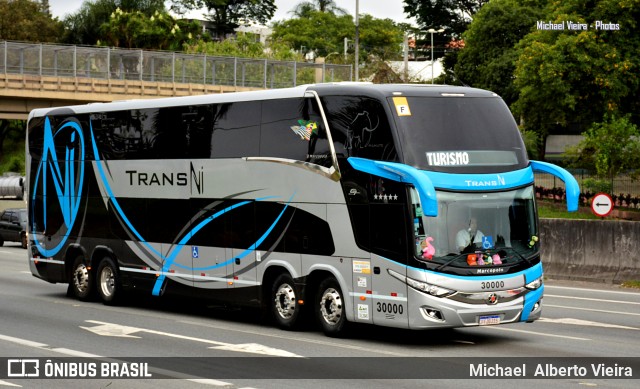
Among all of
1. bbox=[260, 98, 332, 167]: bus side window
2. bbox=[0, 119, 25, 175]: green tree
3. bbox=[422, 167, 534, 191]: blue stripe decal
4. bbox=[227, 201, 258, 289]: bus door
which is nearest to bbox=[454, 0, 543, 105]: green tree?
bbox=[0, 119, 25, 175]: green tree

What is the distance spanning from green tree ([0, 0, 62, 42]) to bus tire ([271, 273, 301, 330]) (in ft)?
269

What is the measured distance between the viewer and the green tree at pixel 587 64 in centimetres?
5938

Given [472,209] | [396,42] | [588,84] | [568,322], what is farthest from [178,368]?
[396,42]

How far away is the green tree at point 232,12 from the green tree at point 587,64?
243 ft

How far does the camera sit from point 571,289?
2538 cm

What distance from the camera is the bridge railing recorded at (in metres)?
51.4

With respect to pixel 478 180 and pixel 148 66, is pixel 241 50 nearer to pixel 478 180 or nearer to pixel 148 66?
pixel 148 66

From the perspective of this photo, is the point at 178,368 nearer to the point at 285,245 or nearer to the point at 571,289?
the point at 285,245

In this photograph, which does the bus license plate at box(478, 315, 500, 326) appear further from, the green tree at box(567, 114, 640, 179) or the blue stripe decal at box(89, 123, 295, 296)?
the green tree at box(567, 114, 640, 179)

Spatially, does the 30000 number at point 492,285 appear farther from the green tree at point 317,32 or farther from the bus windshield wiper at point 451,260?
the green tree at point 317,32

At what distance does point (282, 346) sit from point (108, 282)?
7183 millimetres

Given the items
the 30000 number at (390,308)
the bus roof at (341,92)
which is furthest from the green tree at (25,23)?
the 30000 number at (390,308)

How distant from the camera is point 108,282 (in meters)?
21.6

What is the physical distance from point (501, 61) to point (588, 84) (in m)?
22.8
